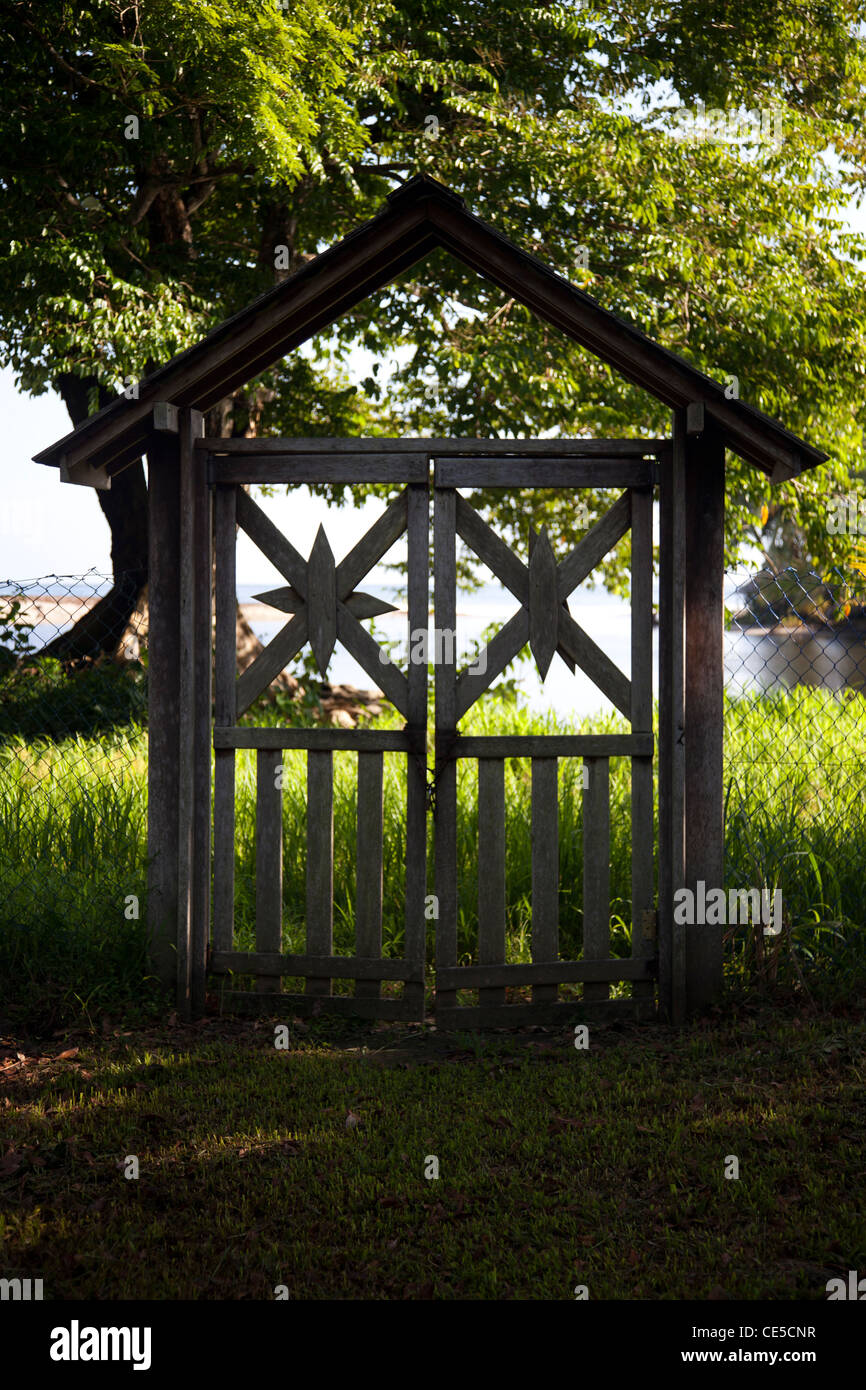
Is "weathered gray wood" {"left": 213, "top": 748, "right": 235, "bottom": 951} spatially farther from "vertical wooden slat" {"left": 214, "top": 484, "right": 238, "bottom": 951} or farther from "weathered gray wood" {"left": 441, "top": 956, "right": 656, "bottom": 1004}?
"weathered gray wood" {"left": 441, "top": 956, "right": 656, "bottom": 1004}

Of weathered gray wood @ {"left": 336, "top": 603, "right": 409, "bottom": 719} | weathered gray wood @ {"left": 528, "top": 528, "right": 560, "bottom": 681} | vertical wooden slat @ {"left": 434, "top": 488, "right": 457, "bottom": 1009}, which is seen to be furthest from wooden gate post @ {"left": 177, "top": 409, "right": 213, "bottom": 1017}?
weathered gray wood @ {"left": 528, "top": 528, "right": 560, "bottom": 681}

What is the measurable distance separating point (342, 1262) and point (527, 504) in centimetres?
1232

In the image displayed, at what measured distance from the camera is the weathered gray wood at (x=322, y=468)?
17.8ft

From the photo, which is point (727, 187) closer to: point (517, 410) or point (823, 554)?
point (517, 410)

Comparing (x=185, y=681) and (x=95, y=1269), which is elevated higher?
(x=185, y=681)

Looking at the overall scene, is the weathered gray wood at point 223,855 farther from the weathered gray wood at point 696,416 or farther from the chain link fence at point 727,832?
the weathered gray wood at point 696,416

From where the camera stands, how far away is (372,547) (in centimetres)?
550

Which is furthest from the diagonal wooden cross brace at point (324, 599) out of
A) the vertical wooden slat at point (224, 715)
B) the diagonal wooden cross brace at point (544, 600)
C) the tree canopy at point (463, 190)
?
the tree canopy at point (463, 190)

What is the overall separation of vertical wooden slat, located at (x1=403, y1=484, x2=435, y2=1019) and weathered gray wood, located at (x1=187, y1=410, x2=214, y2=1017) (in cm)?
106

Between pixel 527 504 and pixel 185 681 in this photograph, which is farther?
pixel 527 504

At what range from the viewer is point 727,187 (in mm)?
12375

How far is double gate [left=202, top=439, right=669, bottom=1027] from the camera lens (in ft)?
17.8

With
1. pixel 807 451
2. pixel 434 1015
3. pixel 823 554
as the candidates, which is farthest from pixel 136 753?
pixel 823 554

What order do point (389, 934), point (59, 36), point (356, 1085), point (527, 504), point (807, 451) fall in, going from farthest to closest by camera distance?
point (527, 504), point (59, 36), point (389, 934), point (807, 451), point (356, 1085)
